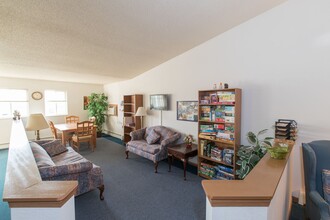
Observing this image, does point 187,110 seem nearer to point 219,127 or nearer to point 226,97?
point 219,127

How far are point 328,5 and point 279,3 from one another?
1.87ft

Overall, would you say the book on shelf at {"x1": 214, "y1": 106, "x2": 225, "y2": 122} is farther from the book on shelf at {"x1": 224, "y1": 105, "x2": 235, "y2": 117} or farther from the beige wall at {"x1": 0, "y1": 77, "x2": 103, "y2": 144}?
the beige wall at {"x1": 0, "y1": 77, "x2": 103, "y2": 144}

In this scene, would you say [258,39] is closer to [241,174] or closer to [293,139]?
[293,139]

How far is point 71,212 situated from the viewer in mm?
1021

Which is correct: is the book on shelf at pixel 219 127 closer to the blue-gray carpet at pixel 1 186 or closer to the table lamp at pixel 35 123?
the table lamp at pixel 35 123

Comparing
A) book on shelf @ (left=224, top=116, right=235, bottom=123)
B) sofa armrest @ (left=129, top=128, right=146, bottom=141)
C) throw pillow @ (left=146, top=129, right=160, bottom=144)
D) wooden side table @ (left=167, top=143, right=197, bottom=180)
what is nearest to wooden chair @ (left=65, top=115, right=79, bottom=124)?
sofa armrest @ (left=129, top=128, right=146, bottom=141)

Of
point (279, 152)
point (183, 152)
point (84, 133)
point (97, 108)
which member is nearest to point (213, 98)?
point (183, 152)

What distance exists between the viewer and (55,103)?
20.1 ft

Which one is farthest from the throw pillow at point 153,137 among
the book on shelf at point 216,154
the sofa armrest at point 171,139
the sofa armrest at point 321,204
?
the sofa armrest at point 321,204

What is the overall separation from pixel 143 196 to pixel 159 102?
2.41 meters

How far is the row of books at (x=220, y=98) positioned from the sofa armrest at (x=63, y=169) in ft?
7.57

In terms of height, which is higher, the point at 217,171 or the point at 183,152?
the point at 183,152

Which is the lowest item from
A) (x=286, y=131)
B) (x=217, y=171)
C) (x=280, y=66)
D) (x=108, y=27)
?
(x=217, y=171)

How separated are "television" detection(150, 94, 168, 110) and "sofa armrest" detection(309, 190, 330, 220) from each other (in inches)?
122
